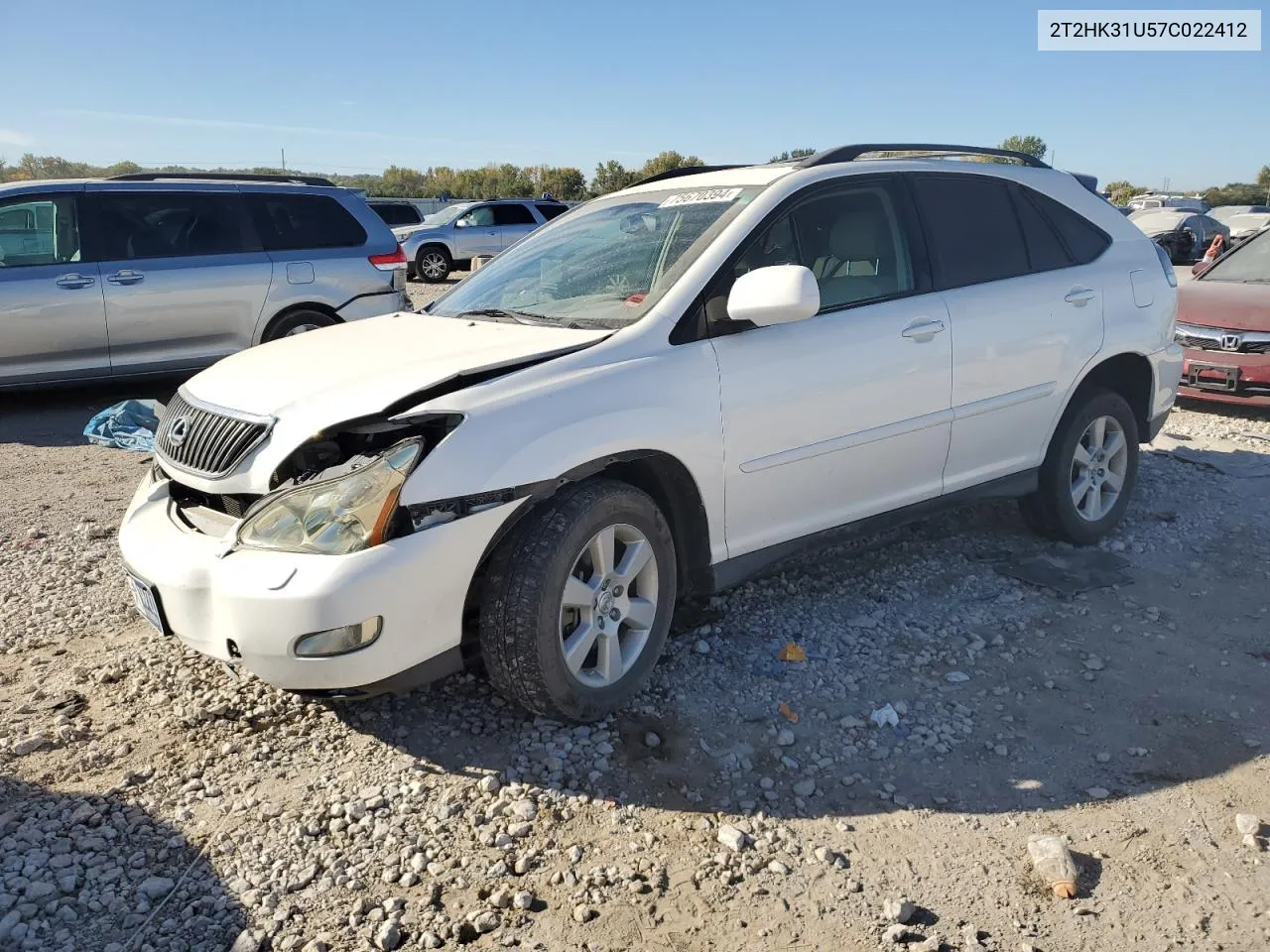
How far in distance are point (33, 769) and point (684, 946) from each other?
208 cm

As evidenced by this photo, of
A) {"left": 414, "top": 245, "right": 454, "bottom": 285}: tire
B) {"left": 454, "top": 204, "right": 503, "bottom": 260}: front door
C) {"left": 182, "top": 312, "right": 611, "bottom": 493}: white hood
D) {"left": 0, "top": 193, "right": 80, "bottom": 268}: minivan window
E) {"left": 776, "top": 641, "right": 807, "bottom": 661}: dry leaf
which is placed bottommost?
{"left": 776, "top": 641, "right": 807, "bottom": 661}: dry leaf

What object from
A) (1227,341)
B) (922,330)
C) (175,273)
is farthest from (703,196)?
(1227,341)

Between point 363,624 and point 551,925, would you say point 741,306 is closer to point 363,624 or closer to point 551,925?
point 363,624

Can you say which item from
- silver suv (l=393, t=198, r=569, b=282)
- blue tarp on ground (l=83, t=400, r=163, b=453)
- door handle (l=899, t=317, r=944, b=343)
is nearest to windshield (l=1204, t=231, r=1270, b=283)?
door handle (l=899, t=317, r=944, b=343)

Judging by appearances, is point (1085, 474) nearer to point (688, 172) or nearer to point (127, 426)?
point (688, 172)

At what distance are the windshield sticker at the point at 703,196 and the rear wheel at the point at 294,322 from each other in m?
5.12

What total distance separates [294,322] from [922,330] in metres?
6.13

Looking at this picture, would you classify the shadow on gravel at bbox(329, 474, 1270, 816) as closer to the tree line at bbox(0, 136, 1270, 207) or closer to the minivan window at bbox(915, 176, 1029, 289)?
the minivan window at bbox(915, 176, 1029, 289)

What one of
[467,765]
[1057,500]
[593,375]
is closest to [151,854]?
[467,765]

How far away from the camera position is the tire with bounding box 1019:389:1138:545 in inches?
190

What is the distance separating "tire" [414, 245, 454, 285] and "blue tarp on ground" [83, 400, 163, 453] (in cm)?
1293

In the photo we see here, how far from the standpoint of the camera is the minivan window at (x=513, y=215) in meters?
20.7

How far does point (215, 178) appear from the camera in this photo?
8.62m

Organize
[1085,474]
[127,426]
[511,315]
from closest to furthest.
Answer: [511,315] → [1085,474] → [127,426]
